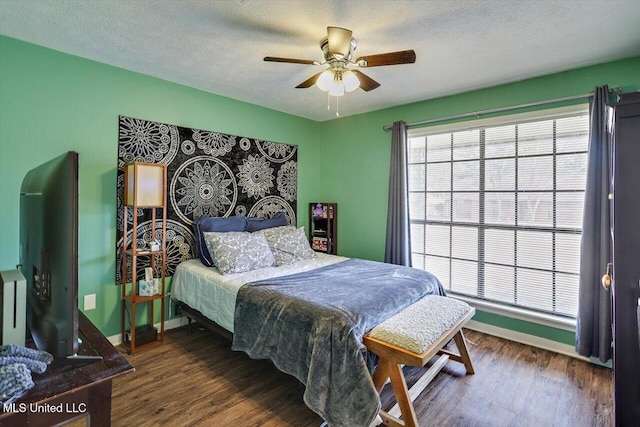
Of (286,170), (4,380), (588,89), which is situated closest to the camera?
(4,380)

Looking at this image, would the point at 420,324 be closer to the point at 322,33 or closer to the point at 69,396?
the point at 69,396

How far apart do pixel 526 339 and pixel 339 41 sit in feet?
9.96

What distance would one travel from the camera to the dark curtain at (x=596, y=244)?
2.39m

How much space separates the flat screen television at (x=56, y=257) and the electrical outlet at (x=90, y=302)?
1844 millimetres

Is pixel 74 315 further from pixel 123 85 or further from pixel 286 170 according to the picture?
pixel 286 170

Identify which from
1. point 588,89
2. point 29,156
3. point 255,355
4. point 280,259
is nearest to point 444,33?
point 588,89

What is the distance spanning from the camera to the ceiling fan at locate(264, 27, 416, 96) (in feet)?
6.22

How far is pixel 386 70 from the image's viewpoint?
271 centimetres

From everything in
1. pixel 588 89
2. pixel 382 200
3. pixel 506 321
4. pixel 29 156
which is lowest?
pixel 506 321

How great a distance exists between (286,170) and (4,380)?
348cm

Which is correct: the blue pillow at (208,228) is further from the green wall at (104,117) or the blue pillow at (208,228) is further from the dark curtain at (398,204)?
the dark curtain at (398,204)

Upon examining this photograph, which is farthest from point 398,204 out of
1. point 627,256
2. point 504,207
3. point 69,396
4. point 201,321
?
point 69,396

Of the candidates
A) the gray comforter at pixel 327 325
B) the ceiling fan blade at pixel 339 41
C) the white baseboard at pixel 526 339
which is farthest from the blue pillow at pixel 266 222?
the white baseboard at pixel 526 339

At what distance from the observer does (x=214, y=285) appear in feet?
8.62
